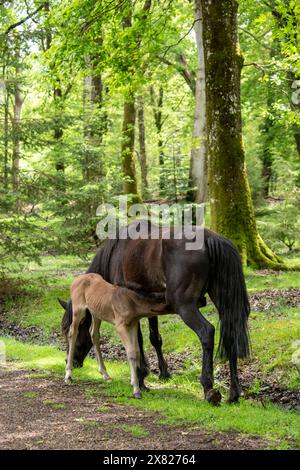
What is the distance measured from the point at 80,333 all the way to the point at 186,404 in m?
2.79

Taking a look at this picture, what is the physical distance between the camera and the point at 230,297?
7.64m

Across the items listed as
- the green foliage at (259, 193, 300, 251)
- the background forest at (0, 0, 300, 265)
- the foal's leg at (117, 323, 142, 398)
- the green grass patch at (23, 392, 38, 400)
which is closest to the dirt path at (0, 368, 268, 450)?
the green grass patch at (23, 392, 38, 400)

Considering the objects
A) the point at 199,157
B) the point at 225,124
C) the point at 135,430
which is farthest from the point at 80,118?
the point at 135,430

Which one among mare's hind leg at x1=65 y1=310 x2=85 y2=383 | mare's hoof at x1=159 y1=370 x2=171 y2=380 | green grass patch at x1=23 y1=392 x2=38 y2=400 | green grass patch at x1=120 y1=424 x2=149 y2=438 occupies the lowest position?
mare's hoof at x1=159 y1=370 x2=171 y2=380

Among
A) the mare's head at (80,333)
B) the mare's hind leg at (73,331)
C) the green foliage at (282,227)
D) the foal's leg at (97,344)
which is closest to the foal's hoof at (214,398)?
the foal's leg at (97,344)

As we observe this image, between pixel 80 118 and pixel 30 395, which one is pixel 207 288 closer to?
pixel 30 395

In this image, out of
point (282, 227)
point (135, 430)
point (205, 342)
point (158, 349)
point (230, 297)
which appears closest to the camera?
point (135, 430)

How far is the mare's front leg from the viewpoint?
23.6ft

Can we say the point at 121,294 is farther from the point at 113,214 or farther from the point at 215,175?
the point at 113,214

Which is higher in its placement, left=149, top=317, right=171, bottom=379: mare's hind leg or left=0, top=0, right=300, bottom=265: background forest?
left=0, top=0, right=300, bottom=265: background forest

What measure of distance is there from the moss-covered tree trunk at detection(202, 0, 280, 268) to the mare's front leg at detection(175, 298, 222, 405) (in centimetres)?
652

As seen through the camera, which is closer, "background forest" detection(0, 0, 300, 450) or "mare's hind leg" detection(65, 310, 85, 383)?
"background forest" detection(0, 0, 300, 450)

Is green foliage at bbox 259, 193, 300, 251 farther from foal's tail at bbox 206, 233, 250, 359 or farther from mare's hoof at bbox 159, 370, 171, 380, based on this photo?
foal's tail at bbox 206, 233, 250, 359
